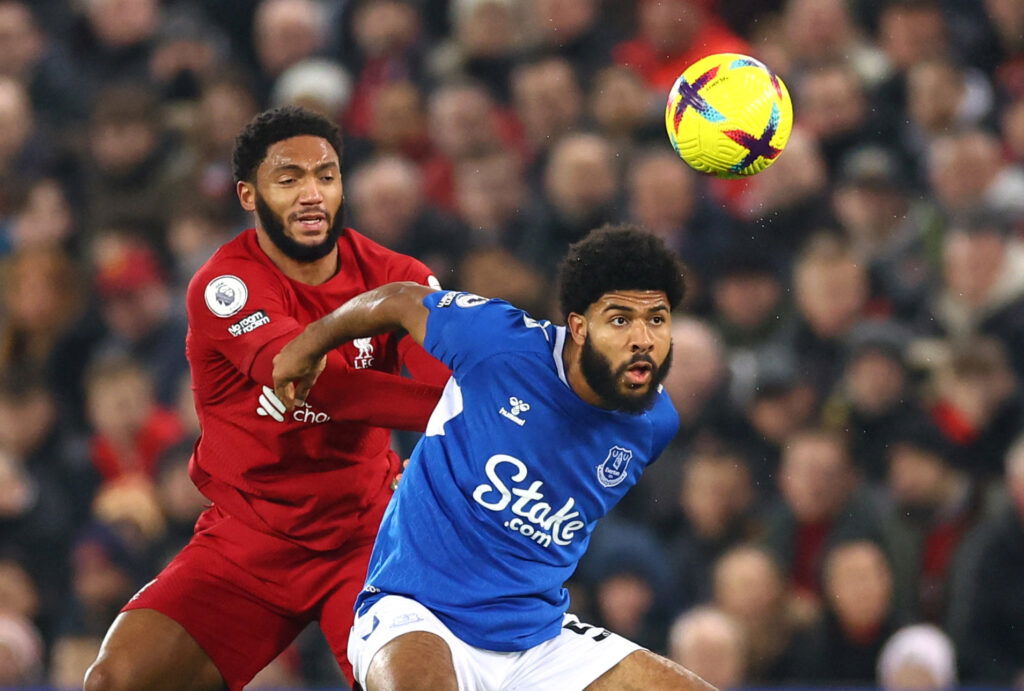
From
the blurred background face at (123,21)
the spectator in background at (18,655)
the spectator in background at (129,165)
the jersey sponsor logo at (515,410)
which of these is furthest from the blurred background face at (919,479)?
the blurred background face at (123,21)

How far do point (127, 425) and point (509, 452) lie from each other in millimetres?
4253

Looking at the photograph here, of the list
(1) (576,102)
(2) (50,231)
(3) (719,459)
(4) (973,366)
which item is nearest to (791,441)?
(3) (719,459)

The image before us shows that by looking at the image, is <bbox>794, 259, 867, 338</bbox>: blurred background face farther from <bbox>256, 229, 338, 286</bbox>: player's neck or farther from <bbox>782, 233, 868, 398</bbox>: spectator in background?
<bbox>256, 229, 338, 286</bbox>: player's neck

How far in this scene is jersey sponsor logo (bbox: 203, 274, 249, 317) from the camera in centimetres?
506

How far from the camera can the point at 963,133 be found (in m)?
7.94

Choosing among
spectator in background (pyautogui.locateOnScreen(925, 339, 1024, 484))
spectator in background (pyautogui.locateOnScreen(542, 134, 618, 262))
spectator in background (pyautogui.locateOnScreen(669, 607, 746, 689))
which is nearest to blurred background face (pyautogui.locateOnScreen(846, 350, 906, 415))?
spectator in background (pyautogui.locateOnScreen(925, 339, 1024, 484))

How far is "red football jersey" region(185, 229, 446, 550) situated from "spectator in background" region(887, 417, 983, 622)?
8.89ft

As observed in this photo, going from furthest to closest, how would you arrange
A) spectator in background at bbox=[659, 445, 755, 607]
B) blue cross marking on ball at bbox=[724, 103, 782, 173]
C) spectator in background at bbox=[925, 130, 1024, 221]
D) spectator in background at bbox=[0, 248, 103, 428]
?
spectator in background at bbox=[0, 248, 103, 428] < spectator in background at bbox=[925, 130, 1024, 221] < spectator in background at bbox=[659, 445, 755, 607] < blue cross marking on ball at bbox=[724, 103, 782, 173]

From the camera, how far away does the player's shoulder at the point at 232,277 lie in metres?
5.08

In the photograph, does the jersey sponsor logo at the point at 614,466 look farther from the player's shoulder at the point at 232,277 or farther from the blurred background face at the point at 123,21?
the blurred background face at the point at 123,21

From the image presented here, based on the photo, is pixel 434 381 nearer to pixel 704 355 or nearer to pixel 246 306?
pixel 246 306

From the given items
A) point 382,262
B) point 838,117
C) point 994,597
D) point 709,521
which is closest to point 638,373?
point 382,262

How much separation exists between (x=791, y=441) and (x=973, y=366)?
2.86ft

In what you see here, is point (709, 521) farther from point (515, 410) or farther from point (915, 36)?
point (915, 36)
